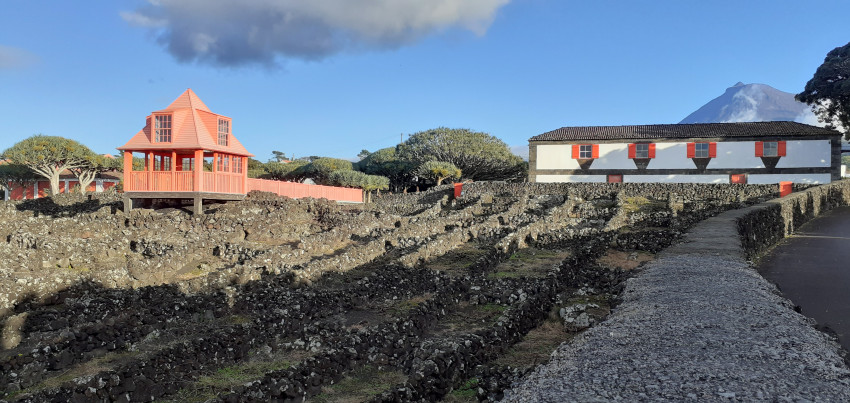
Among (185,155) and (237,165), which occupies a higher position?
(185,155)

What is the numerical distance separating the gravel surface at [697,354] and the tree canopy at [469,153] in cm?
4988

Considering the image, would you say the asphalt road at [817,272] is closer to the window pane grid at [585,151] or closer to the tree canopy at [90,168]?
the window pane grid at [585,151]

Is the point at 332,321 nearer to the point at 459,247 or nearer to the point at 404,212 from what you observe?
the point at 459,247

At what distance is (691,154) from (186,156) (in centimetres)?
3547

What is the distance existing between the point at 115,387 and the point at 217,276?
7.74 meters

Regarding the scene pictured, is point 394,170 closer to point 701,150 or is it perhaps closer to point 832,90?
point 701,150

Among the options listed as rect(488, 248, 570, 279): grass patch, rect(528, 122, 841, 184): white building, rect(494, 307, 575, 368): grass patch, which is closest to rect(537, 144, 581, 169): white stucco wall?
rect(528, 122, 841, 184): white building

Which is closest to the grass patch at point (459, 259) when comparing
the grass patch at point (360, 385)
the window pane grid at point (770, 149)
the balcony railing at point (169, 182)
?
the grass patch at point (360, 385)

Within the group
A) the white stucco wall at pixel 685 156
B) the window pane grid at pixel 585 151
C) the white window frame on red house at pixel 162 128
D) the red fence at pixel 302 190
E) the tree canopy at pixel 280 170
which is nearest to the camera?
the white window frame on red house at pixel 162 128

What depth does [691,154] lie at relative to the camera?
44.4m

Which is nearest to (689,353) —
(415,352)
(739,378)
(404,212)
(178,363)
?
(739,378)

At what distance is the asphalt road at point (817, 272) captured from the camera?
39.3ft

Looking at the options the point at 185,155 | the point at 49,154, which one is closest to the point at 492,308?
the point at 185,155

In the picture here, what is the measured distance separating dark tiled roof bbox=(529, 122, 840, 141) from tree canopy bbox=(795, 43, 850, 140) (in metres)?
2.03
